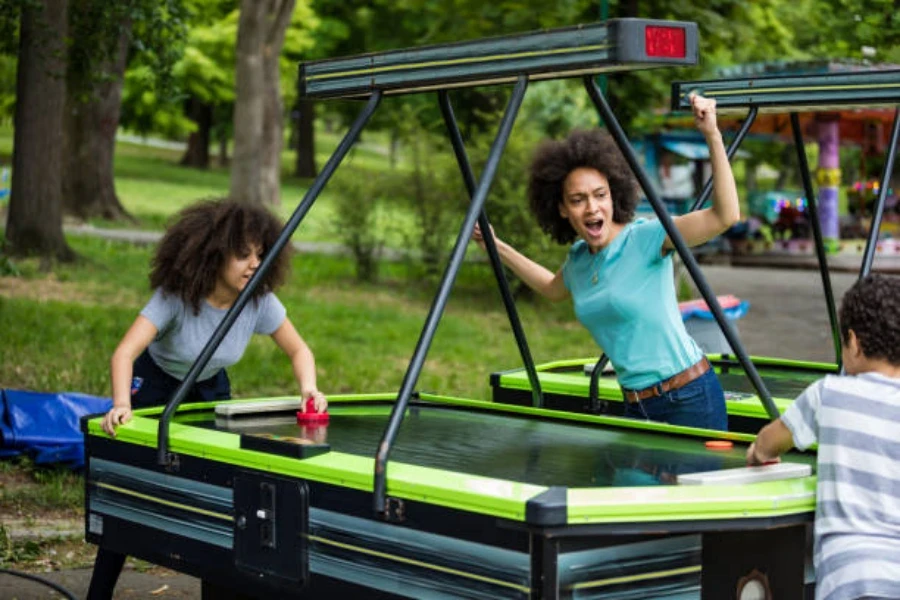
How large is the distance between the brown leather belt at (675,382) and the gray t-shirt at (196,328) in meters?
1.24

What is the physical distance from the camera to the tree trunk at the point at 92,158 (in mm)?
23031

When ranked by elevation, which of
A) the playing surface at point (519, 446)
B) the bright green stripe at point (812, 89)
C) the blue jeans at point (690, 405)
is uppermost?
the bright green stripe at point (812, 89)

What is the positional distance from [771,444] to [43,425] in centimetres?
489

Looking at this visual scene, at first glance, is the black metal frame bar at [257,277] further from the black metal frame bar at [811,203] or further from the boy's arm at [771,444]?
the black metal frame bar at [811,203]

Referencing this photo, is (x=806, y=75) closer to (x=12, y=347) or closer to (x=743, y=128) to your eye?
(x=743, y=128)

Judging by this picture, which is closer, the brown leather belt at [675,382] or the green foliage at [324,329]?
the brown leather belt at [675,382]

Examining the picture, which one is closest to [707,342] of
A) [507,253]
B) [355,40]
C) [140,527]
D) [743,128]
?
[743,128]

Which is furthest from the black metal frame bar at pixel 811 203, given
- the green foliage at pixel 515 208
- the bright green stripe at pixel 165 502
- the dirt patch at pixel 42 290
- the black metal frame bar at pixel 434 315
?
the green foliage at pixel 515 208

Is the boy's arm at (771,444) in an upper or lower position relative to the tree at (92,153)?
lower

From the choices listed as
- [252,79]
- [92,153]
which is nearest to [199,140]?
[92,153]

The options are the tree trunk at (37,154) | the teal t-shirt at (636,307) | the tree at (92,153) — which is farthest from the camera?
the tree at (92,153)

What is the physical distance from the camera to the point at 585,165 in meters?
4.76

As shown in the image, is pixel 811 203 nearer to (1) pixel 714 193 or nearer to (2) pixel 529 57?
(1) pixel 714 193

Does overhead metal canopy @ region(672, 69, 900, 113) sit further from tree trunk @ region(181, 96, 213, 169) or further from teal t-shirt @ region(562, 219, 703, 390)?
tree trunk @ region(181, 96, 213, 169)
